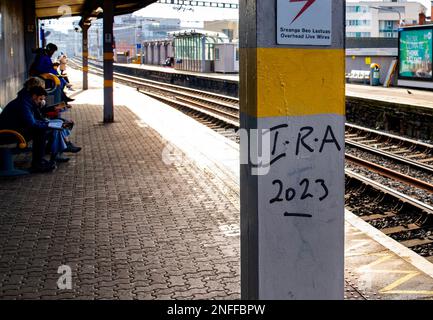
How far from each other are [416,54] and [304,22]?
19428mm

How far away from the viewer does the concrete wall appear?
44.1ft

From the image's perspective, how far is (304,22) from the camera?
269cm

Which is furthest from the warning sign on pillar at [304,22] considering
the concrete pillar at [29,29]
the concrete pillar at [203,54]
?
the concrete pillar at [203,54]

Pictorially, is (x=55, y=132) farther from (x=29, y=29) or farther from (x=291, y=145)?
(x=29, y=29)

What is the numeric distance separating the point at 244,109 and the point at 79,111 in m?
16.0

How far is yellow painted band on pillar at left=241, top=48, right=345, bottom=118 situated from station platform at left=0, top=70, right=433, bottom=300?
1.82 meters

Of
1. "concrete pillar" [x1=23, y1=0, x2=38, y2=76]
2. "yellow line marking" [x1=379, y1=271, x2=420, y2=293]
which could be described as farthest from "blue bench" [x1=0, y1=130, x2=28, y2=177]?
"concrete pillar" [x1=23, y1=0, x2=38, y2=76]

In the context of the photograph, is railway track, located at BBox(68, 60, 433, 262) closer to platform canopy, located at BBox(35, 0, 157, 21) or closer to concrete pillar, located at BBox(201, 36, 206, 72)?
platform canopy, located at BBox(35, 0, 157, 21)

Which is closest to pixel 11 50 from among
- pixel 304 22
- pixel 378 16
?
pixel 304 22

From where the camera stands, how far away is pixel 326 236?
287 centimetres

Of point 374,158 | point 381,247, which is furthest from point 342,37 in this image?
point 374,158

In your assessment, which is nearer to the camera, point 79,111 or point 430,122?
point 430,122

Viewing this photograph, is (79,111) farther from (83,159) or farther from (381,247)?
(381,247)

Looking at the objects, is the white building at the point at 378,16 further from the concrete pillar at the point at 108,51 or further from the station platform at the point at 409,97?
the concrete pillar at the point at 108,51
